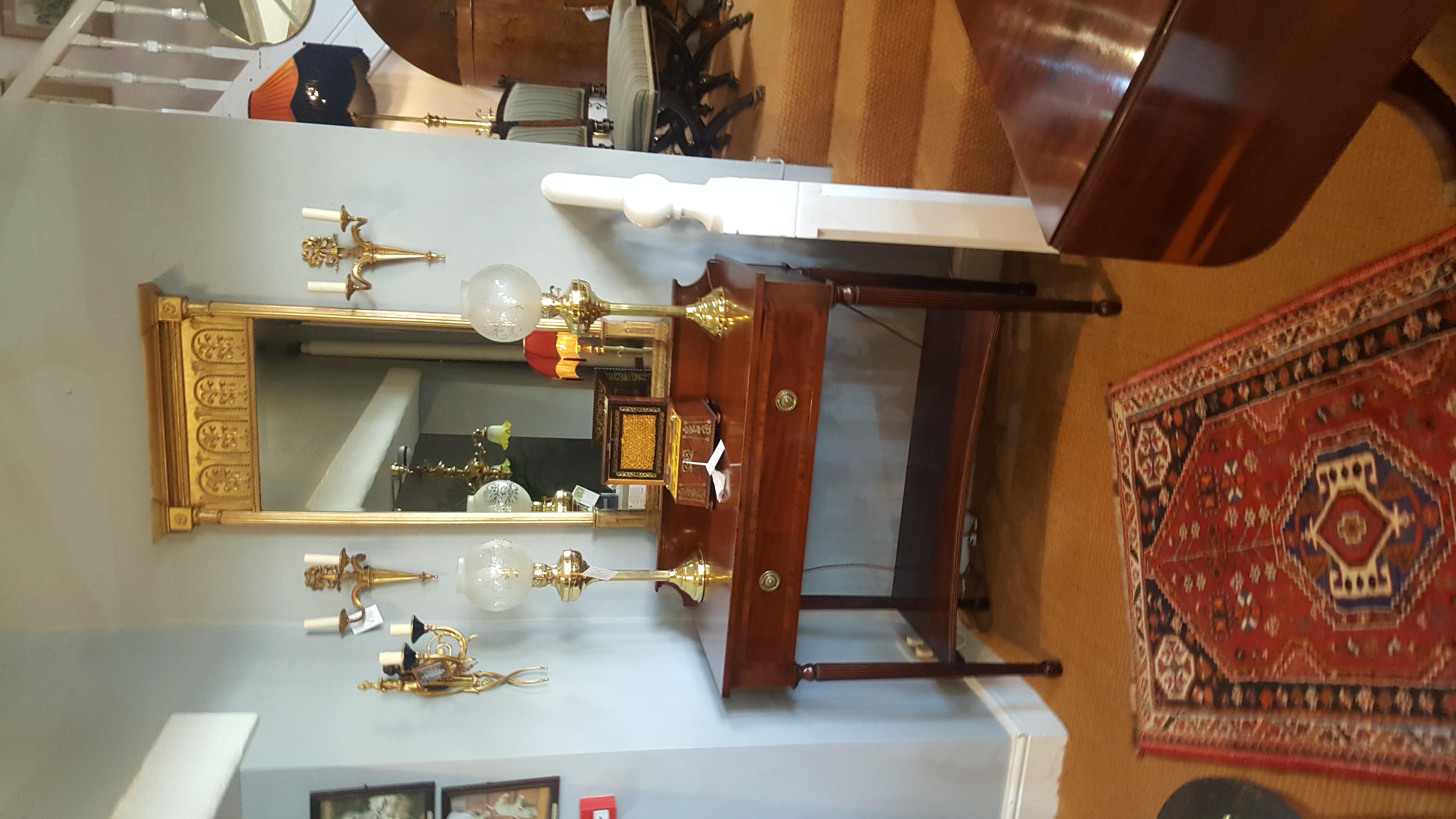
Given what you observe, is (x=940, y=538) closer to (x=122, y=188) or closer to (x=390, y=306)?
(x=390, y=306)


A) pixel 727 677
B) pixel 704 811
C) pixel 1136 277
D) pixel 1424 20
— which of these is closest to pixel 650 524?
pixel 727 677

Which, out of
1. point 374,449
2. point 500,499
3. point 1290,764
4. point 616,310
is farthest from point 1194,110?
point 374,449

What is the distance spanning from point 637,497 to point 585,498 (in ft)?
0.44

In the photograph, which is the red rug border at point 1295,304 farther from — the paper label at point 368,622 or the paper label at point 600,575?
the paper label at point 368,622

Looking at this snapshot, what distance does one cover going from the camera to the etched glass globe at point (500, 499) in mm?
1987

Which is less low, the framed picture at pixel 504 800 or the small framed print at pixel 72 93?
the small framed print at pixel 72 93

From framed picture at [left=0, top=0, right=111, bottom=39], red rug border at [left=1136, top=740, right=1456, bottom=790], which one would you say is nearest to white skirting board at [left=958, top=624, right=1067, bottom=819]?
red rug border at [left=1136, top=740, right=1456, bottom=790]

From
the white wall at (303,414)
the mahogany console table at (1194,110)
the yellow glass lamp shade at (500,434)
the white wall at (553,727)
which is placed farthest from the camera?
the yellow glass lamp shade at (500,434)

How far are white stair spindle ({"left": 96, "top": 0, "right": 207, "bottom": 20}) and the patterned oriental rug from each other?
2.39 metres

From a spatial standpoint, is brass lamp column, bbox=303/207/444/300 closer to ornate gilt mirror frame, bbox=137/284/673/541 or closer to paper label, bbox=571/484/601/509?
ornate gilt mirror frame, bbox=137/284/673/541

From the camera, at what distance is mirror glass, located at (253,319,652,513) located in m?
1.86

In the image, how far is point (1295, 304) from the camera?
50.8 inches

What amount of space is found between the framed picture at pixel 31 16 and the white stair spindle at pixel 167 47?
0.12 metres

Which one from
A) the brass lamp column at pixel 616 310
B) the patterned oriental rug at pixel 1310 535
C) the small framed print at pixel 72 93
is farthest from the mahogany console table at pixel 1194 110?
the small framed print at pixel 72 93
